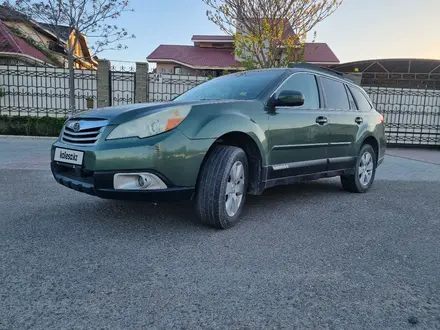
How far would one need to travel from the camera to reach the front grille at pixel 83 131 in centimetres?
297

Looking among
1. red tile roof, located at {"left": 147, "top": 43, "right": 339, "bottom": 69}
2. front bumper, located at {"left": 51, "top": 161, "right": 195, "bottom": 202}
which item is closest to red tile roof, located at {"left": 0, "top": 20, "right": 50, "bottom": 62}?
red tile roof, located at {"left": 147, "top": 43, "right": 339, "bottom": 69}

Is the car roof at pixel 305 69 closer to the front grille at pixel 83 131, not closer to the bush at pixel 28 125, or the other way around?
the front grille at pixel 83 131

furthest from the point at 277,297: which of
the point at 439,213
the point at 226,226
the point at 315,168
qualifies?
the point at 439,213

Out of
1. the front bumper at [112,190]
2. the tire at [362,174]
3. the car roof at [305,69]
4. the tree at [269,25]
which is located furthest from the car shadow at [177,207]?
the tree at [269,25]

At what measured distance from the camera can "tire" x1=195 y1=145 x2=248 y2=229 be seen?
10.1ft

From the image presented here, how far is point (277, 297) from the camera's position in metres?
2.13

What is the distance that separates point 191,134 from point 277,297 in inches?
56.3

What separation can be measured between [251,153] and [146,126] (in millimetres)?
1137

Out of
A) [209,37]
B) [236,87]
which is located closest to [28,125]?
[236,87]

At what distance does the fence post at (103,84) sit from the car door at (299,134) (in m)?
9.97

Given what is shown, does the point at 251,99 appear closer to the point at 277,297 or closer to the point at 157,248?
the point at 157,248

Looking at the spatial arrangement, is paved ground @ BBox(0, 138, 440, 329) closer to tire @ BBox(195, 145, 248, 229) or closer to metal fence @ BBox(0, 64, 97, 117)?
tire @ BBox(195, 145, 248, 229)

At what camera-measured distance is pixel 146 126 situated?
290cm

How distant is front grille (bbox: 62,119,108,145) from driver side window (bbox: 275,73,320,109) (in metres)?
2.00
